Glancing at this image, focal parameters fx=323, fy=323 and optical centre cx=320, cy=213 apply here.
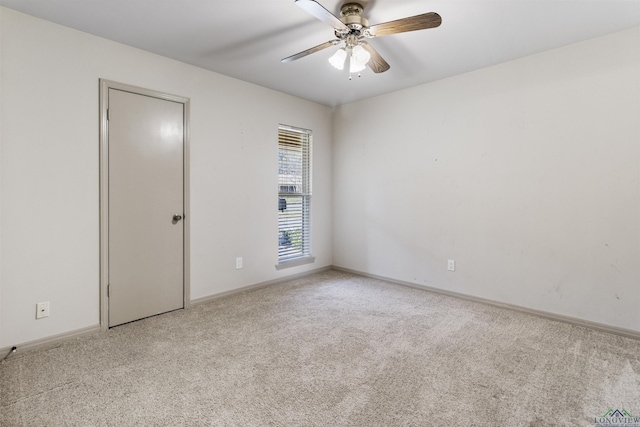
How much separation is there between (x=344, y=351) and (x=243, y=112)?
9.22 ft

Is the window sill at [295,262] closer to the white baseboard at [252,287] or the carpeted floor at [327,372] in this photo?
the white baseboard at [252,287]

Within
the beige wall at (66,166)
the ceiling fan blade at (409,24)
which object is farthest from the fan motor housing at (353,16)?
the beige wall at (66,166)

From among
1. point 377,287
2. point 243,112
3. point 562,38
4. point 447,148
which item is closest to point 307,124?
point 243,112

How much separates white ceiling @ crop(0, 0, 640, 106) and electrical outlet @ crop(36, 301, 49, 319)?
216 centimetres

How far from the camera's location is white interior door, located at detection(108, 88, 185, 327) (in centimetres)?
283

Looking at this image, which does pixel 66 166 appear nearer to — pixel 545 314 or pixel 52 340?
pixel 52 340

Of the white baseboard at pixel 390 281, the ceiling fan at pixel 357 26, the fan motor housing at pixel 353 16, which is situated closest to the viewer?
the ceiling fan at pixel 357 26

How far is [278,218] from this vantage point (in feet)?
13.9

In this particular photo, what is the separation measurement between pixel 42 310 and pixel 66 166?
1.12 m

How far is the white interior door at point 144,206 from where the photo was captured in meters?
2.83

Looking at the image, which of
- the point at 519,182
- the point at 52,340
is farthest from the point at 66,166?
the point at 519,182

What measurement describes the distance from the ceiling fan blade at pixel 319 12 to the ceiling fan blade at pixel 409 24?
0.22 meters

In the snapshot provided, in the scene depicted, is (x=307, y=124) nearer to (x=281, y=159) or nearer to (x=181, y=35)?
(x=281, y=159)

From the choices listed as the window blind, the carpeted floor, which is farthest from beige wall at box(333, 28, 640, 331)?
the window blind
